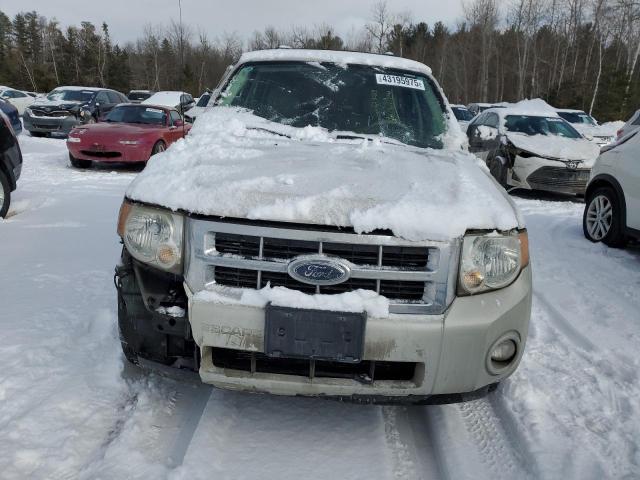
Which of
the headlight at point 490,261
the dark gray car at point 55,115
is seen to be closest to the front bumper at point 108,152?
the dark gray car at point 55,115

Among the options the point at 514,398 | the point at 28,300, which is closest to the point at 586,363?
the point at 514,398

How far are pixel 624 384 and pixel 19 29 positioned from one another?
251 ft

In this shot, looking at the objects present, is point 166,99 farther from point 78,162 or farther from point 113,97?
point 78,162

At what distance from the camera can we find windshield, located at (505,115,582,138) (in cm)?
1019

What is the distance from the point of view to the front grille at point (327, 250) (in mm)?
2053

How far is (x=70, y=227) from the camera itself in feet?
18.6

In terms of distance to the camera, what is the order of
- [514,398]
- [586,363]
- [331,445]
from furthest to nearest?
1. [586,363]
2. [514,398]
3. [331,445]

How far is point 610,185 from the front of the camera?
5.70 m

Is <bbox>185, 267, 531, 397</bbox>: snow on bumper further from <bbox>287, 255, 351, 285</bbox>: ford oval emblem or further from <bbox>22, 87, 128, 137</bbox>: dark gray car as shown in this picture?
<bbox>22, 87, 128, 137</bbox>: dark gray car

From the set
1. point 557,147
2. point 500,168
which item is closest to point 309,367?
point 500,168

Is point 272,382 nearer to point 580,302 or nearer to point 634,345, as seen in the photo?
point 634,345

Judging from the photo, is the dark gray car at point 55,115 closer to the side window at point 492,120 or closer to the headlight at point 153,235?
the side window at point 492,120

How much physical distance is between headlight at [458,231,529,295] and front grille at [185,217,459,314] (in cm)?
8

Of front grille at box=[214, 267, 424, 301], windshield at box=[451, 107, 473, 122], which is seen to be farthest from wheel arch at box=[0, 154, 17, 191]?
windshield at box=[451, 107, 473, 122]
